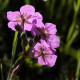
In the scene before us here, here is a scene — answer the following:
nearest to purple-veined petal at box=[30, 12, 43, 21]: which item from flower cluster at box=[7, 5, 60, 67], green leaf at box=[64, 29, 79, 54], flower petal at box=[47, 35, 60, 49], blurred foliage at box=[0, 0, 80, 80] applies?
flower cluster at box=[7, 5, 60, 67]

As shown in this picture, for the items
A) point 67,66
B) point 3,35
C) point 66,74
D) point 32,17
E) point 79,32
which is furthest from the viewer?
point 79,32

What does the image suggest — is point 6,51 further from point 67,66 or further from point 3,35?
point 67,66

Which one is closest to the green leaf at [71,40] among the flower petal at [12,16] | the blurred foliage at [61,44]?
the blurred foliage at [61,44]

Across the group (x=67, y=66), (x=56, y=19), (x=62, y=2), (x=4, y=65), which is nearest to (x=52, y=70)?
(x=67, y=66)

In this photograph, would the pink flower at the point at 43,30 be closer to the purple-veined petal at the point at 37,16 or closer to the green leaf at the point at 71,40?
the purple-veined petal at the point at 37,16

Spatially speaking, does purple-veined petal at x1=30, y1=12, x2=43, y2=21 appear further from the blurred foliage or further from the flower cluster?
the blurred foliage

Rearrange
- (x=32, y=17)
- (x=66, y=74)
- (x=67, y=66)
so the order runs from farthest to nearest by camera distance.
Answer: (x=67, y=66) < (x=66, y=74) < (x=32, y=17)

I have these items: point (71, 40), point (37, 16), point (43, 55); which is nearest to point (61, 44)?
point (71, 40)

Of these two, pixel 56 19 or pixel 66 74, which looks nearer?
pixel 66 74

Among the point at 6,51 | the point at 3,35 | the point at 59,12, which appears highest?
the point at 59,12
